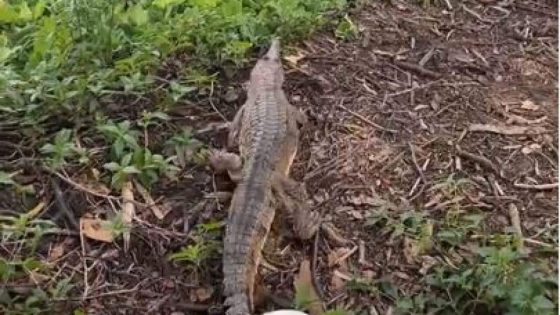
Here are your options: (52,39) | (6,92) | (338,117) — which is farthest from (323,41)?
(6,92)

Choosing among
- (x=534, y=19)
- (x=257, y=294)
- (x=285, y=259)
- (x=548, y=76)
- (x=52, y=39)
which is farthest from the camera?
(x=534, y=19)

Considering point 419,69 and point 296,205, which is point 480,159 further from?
point 296,205

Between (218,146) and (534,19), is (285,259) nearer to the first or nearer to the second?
(218,146)

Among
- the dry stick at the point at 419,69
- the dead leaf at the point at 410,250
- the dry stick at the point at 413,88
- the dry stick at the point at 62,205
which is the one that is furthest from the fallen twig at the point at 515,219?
the dry stick at the point at 62,205

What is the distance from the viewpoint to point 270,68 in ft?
13.8

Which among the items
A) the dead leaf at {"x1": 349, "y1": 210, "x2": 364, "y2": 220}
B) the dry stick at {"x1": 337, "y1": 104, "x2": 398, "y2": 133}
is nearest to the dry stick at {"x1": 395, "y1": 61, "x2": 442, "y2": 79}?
the dry stick at {"x1": 337, "y1": 104, "x2": 398, "y2": 133}

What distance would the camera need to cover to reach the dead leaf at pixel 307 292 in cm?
317

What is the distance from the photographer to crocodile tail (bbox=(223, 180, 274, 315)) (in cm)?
313

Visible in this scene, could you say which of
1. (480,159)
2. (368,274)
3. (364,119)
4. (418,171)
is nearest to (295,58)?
(364,119)

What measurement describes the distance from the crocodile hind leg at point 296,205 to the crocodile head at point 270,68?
0.61 m

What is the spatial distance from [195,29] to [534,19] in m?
2.08

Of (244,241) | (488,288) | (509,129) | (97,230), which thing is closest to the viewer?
(488,288)

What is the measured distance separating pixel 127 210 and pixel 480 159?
157 centimetres

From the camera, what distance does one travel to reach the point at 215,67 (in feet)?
14.1
